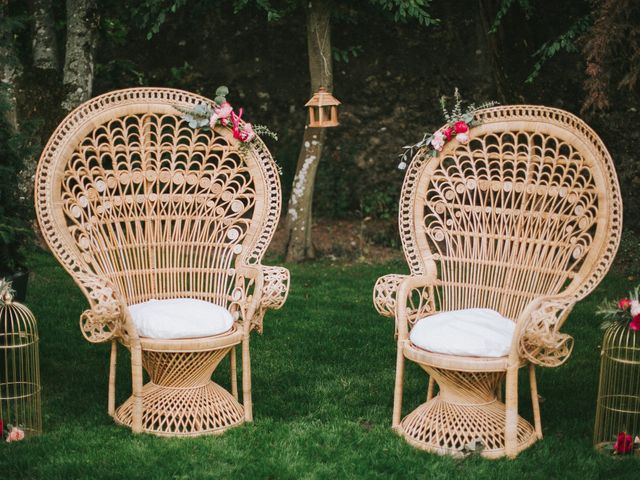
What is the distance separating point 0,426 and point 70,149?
1348 millimetres

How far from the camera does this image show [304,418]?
4145 millimetres

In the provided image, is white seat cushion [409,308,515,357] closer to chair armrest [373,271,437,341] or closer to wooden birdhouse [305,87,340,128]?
chair armrest [373,271,437,341]

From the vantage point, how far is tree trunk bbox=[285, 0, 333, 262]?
722 centimetres

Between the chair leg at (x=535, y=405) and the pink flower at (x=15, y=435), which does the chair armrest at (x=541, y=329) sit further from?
the pink flower at (x=15, y=435)

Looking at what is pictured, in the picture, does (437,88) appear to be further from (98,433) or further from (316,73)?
(98,433)

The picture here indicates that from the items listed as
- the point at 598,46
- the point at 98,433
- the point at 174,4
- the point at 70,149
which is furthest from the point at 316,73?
the point at 98,433

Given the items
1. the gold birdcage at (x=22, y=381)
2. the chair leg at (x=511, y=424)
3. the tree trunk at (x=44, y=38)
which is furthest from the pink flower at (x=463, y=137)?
the tree trunk at (x=44, y=38)

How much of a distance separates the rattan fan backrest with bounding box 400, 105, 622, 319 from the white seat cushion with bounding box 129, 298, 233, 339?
3.47 ft

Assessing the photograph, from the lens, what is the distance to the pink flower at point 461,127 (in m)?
4.14

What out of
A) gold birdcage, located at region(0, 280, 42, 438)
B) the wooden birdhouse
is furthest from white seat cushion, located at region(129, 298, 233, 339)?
the wooden birdhouse

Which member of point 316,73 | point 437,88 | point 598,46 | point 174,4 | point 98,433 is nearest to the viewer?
point 98,433

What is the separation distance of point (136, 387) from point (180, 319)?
38 cm

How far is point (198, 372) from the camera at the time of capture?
13.1 ft

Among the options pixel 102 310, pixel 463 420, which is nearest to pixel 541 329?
pixel 463 420
